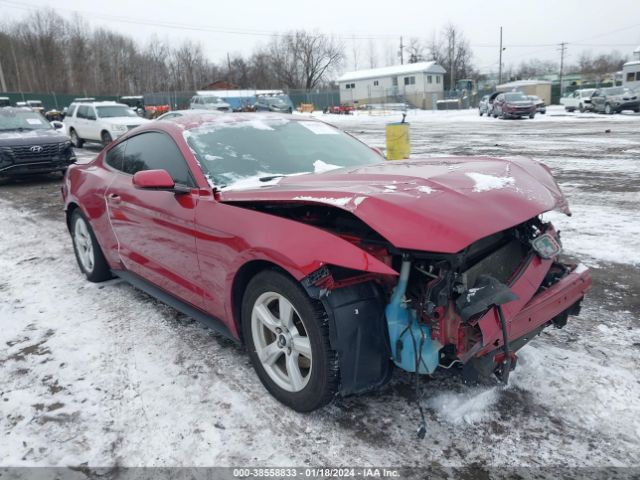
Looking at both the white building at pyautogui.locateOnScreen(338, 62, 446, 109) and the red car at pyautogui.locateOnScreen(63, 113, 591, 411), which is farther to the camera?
the white building at pyautogui.locateOnScreen(338, 62, 446, 109)

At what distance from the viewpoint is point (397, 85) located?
6494 cm

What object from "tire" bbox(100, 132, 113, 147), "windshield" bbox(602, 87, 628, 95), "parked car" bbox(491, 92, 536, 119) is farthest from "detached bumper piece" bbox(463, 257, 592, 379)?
"windshield" bbox(602, 87, 628, 95)

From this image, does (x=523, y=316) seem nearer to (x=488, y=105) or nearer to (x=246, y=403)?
(x=246, y=403)

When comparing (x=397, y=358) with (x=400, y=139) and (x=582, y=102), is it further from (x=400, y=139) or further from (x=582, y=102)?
(x=582, y=102)

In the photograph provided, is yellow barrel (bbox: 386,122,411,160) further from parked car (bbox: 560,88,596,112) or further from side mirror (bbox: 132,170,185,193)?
parked car (bbox: 560,88,596,112)

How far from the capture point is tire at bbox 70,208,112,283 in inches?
184

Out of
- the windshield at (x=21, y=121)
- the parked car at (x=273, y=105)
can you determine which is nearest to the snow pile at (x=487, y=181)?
the windshield at (x=21, y=121)

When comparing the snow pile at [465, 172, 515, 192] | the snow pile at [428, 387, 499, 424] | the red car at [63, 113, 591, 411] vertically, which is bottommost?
the snow pile at [428, 387, 499, 424]

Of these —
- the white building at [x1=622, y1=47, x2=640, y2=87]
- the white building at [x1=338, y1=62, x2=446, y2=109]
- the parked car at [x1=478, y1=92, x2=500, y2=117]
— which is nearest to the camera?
the parked car at [x1=478, y1=92, x2=500, y2=117]

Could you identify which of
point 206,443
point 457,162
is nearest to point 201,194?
point 206,443

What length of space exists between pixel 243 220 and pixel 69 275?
330cm

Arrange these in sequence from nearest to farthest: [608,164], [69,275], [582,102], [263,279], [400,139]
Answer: [263,279], [69,275], [400,139], [608,164], [582,102]

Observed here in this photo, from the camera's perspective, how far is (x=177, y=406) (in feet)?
9.09

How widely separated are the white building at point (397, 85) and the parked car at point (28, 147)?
51.7 meters
